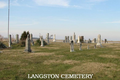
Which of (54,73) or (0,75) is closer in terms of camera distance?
(0,75)

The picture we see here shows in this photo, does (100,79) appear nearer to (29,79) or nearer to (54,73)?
(54,73)

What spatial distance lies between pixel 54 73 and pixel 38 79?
52.7 inches

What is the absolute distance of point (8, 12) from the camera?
3153 cm

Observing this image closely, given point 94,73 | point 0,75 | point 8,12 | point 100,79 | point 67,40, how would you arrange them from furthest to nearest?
1. point 67,40
2. point 8,12
3. point 94,73
4. point 0,75
5. point 100,79

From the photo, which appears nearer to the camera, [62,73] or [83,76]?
[83,76]

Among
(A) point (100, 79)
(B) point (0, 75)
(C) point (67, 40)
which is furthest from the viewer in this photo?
(C) point (67, 40)

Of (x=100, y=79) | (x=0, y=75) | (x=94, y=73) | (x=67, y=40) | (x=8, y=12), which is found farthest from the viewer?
(x=67, y=40)

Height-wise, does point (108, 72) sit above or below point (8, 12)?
below

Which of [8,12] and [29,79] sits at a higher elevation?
[8,12]

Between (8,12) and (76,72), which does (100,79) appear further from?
(8,12)

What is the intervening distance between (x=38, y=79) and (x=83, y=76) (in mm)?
2993

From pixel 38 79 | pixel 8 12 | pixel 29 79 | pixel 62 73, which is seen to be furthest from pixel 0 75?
pixel 8 12

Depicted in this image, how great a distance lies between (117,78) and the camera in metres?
7.50

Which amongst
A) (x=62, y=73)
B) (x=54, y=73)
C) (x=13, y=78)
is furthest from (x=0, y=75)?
(x=62, y=73)
